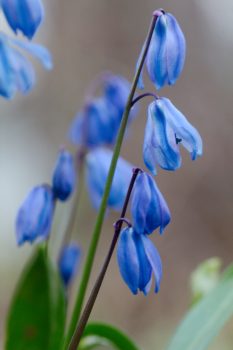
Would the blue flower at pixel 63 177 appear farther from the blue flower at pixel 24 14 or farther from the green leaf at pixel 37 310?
the blue flower at pixel 24 14

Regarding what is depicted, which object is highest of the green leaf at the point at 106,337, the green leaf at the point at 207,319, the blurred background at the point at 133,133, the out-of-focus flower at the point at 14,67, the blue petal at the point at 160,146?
the blurred background at the point at 133,133

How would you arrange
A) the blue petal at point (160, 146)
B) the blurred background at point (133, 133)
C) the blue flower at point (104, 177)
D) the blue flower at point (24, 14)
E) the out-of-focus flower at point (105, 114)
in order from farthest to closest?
the blurred background at point (133, 133), the out-of-focus flower at point (105, 114), the blue flower at point (104, 177), the blue flower at point (24, 14), the blue petal at point (160, 146)

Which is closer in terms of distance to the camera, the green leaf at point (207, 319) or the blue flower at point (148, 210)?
the blue flower at point (148, 210)

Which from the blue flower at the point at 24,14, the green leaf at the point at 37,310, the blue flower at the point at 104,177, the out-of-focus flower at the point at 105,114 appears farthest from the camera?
the out-of-focus flower at the point at 105,114

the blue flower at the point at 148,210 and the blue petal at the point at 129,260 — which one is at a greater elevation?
the blue flower at the point at 148,210

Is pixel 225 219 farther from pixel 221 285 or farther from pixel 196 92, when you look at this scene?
pixel 221 285

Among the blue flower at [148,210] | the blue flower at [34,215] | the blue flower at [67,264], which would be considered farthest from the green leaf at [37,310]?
the blue flower at [148,210]
